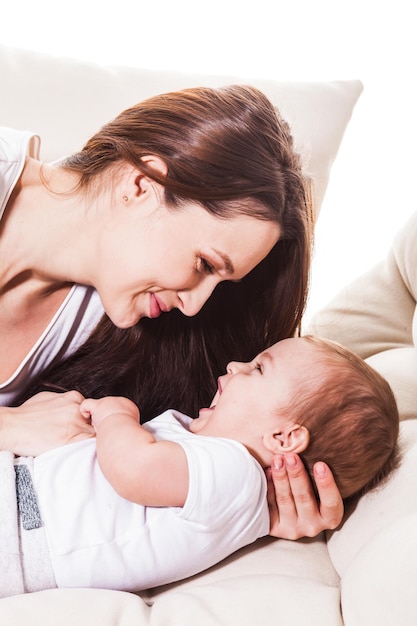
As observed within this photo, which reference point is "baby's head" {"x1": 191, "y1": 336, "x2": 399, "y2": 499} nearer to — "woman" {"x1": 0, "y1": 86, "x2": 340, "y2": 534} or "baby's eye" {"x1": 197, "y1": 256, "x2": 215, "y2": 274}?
"woman" {"x1": 0, "y1": 86, "x2": 340, "y2": 534}

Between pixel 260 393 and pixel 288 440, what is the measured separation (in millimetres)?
92

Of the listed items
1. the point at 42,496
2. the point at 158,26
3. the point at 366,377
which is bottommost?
the point at 42,496

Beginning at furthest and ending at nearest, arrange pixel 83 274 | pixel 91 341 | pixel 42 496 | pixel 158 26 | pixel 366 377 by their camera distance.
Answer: pixel 158 26, pixel 91 341, pixel 83 274, pixel 366 377, pixel 42 496

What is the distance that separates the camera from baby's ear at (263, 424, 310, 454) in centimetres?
134

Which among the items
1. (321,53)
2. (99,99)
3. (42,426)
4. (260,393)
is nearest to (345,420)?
(260,393)

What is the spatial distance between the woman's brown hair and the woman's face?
0.09 ft

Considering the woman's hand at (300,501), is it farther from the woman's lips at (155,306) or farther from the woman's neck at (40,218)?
the woman's neck at (40,218)

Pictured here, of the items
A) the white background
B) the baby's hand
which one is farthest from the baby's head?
the white background

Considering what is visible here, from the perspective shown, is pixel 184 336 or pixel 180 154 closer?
pixel 180 154

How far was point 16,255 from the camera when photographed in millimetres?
1566

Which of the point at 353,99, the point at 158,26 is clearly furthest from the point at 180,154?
the point at 158,26

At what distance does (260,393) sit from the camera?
139cm

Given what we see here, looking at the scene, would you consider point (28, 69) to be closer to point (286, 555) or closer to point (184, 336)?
point (184, 336)

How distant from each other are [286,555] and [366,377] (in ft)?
1.06
